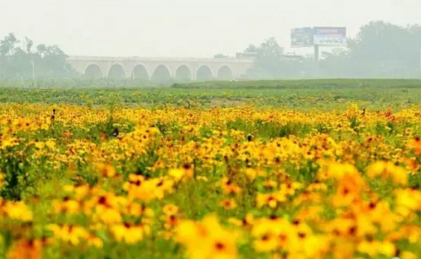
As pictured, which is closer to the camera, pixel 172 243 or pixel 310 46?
pixel 172 243

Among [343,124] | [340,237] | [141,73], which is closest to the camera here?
[340,237]

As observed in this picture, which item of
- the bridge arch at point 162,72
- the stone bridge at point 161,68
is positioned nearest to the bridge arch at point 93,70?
the stone bridge at point 161,68

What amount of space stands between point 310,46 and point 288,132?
127m

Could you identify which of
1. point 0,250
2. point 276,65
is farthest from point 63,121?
point 276,65

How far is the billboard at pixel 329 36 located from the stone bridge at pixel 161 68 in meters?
24.9

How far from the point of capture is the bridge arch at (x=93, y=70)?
83.3 meters

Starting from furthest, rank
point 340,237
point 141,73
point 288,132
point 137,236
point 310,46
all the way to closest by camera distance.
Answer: point 310,46, point 141,73, point 288,132, point 137,236, point 340,237

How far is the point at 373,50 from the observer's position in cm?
11794

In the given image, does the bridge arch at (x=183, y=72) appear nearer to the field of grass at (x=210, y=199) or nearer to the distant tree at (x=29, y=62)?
the distant tree at (x=29, y=62)

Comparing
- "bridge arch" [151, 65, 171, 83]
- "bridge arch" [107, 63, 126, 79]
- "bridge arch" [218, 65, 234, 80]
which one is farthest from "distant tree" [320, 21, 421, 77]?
"bridge arch" [107, 63, 126, 79]

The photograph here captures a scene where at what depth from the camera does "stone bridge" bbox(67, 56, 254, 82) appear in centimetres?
8238

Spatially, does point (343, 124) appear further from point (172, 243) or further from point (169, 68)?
point (169, 68)

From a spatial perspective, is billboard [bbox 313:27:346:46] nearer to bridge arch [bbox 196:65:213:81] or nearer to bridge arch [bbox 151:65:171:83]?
bridge arch [bbox 196:65:213:81]

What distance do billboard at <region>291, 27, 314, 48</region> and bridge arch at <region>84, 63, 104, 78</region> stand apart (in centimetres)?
5866
